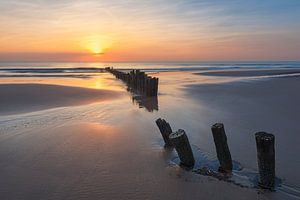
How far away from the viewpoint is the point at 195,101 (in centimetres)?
1533

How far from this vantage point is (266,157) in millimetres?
5207

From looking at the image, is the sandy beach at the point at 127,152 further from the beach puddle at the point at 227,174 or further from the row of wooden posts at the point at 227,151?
the row of wooden posts at the point at 227,151

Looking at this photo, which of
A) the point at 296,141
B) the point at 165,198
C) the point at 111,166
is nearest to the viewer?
the point at 165,198

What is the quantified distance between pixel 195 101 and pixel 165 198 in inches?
412

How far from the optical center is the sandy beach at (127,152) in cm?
535

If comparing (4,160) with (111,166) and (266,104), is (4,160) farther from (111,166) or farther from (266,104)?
(266,104)

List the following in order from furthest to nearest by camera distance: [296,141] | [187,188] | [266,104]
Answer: [266,104] < [296,141] < [187,188]

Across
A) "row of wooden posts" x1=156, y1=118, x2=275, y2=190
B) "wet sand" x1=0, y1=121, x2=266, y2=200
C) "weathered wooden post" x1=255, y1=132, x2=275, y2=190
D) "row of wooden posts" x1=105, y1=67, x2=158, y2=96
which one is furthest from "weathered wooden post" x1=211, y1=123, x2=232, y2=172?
"row of wooden posts" x1=105, y1=67, x2=158, y2=96

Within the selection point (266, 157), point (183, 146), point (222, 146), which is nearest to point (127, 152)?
point (183, 146)

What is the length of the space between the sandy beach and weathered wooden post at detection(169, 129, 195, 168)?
175mm

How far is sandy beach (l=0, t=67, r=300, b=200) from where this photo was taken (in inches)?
211

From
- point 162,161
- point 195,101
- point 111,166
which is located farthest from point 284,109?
point 111,166

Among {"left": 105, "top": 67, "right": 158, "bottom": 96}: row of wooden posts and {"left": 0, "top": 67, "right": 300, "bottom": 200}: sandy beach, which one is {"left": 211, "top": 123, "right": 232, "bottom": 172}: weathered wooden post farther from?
{"left": 105, "top": 67, "right": 158, "bottom": 96}: row of wooden posts

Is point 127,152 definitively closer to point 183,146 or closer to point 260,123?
point 183,146
